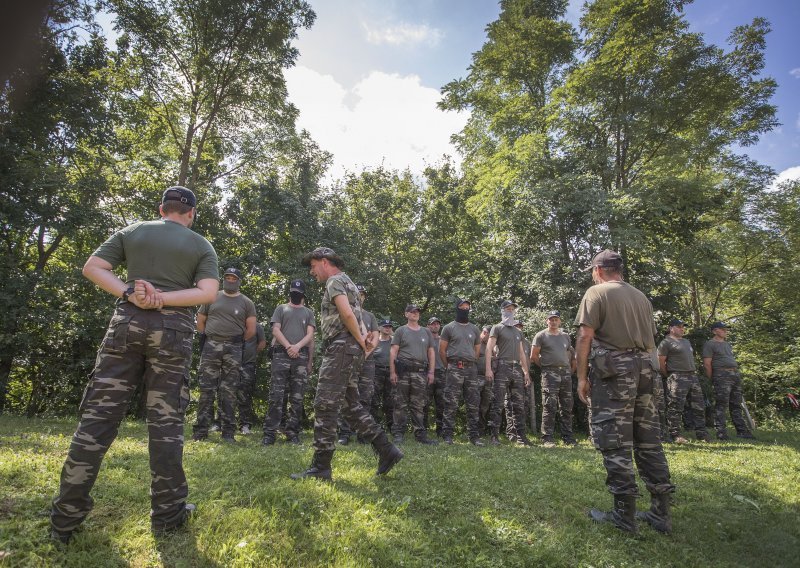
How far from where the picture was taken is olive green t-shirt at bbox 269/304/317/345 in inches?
295

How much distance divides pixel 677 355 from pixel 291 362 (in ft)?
30.0

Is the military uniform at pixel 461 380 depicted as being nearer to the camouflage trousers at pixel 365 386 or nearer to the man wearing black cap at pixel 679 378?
the camouflage trousers at pixel 365 386

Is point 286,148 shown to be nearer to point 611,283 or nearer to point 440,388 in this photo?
point 440,388

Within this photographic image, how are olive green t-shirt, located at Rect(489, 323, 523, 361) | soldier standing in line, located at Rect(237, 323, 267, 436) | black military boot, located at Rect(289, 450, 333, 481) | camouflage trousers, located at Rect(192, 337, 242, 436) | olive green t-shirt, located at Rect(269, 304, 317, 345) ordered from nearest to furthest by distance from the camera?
black military boot, located at Rect(289, 450, 333, 481)
camouflage trousers, located at Rect(192, 337, 242, 436)
olive green t-shirt, located at Rect(269, 304, 317, 345)
soldier standing in line, located at Rect(237, 323, 267, 436)
olive green t-shirt, located at Rect(489, 323, 523, 361)

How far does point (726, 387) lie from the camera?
35.4 feet

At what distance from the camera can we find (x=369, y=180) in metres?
24.5

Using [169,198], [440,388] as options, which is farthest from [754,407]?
[169,198]

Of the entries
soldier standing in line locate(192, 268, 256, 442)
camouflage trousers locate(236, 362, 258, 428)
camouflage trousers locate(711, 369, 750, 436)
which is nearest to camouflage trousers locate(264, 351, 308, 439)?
soldier standing in line locate(192, 268, 256, 442)

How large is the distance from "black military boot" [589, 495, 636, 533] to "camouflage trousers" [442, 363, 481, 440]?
4512 mm

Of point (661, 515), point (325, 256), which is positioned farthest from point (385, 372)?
point (661, 515)

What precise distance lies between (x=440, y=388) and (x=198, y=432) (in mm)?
5730

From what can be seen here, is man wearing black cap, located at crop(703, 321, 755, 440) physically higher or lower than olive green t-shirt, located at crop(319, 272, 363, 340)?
Result: lower

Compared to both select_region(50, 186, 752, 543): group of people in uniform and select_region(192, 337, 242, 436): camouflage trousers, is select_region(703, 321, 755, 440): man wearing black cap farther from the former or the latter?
select_region(192, 337, 242, 436): camouflage trousers

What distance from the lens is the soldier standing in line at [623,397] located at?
395cm
